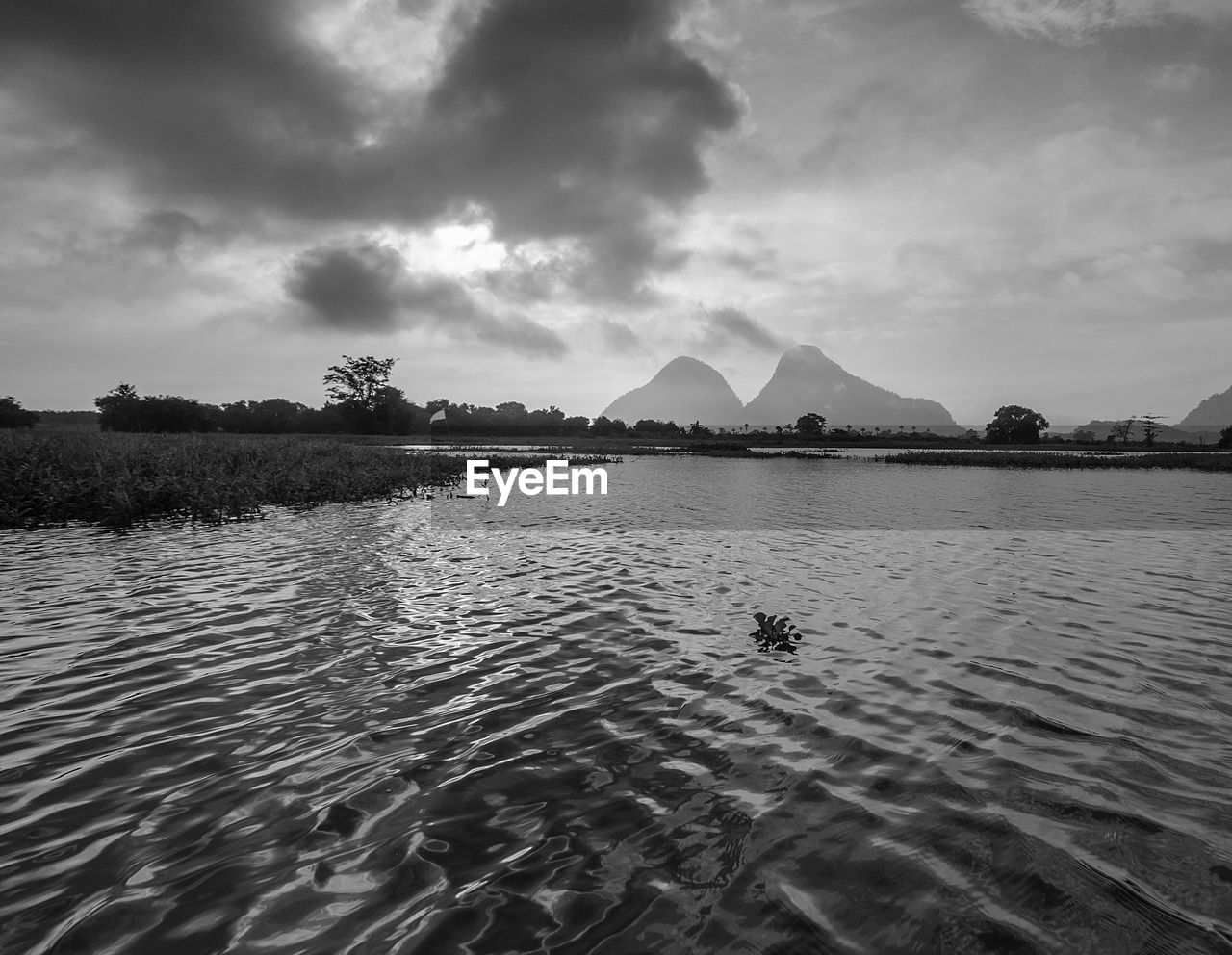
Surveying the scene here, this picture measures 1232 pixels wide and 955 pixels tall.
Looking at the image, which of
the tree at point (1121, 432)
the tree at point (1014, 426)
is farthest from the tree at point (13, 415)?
the tree at point (1121, 432)

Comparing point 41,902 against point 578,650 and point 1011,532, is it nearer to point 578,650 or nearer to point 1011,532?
point 578,650

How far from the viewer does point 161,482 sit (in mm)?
23797

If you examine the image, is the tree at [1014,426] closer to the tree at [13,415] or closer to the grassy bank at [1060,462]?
the grassy bank at [1060,462]

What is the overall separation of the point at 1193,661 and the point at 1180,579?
27.5ft

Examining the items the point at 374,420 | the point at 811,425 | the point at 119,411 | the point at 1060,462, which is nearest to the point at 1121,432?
the point at 811,425

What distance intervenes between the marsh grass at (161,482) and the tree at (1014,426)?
138 meters

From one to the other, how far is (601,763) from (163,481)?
25.3 metres

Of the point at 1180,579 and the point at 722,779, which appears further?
the point at 1180,579

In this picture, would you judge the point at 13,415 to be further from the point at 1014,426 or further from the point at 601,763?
the point at 1014,426

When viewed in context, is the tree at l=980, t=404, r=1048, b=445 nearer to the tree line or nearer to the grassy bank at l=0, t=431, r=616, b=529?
the tree line

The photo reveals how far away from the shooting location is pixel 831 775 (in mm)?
6363

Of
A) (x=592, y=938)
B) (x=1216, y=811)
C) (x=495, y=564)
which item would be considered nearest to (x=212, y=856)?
(x=592, y=938)

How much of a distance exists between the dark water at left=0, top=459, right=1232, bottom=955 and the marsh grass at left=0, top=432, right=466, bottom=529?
764 cm

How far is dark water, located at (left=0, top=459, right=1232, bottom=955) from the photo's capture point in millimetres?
4367
